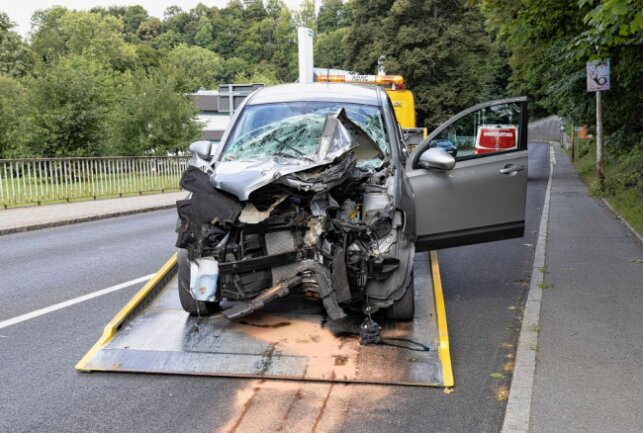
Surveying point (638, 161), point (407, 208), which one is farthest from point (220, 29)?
point (407, 208)

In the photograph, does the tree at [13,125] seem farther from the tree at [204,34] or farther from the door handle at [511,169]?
the tree at [204,34]

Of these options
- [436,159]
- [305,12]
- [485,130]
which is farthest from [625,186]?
[305,12]

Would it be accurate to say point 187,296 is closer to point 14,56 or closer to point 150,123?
point 150,123

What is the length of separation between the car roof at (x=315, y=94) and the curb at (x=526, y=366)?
265 centimetres

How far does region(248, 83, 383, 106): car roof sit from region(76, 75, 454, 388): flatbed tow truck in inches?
86.3

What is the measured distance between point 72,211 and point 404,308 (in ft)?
39.9

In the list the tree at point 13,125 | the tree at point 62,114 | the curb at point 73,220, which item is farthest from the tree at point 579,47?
the tree at point 13,125

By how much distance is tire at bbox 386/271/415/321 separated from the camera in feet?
17.9

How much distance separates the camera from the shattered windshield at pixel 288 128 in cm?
620

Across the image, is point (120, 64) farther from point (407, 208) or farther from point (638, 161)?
point (407, 208)

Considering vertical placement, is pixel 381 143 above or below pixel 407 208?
above

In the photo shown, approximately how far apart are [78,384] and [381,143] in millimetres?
3566

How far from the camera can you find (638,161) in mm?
17484

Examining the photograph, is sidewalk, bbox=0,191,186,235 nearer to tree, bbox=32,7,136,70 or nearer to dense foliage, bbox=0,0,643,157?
dense foliage, bbox=0,0,643,157
